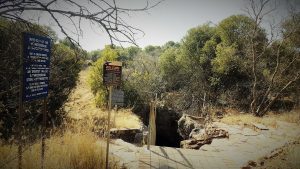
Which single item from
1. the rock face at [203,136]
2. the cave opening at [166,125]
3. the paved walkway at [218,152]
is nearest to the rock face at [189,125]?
the rock face at [203,136]

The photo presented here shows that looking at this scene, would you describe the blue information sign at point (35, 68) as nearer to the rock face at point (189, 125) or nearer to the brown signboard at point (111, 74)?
the brown signboard at point (111, 74)

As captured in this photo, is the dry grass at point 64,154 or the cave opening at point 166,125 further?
the cave opening at point 166,125

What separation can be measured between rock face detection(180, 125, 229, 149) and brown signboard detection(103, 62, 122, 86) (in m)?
4.64

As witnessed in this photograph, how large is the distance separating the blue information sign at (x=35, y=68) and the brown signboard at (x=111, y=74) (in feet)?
4.59

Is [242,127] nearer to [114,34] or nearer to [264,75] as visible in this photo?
[264,75]

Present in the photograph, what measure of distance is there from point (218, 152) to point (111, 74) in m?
4.13

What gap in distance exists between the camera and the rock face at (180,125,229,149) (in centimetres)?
913

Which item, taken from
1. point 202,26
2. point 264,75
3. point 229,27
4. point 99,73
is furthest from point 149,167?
point 202,26

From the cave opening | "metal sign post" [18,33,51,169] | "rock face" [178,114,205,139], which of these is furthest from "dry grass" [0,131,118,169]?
the cave opening

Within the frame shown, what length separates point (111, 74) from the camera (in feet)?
18.4

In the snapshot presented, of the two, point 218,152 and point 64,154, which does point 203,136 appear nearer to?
point 218,152

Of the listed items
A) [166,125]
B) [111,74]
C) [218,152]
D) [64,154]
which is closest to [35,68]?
[64,154]

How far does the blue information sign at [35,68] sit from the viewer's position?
3.69 metres

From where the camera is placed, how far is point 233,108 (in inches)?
655
